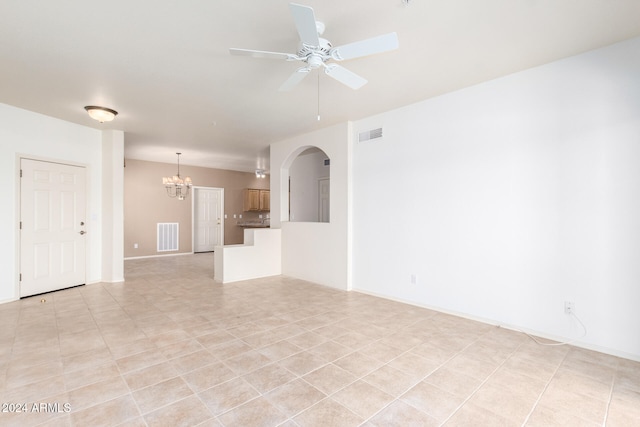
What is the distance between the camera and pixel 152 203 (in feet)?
27.9

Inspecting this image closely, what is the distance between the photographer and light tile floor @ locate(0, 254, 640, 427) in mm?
1877

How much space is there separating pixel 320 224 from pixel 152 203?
5.72 metres

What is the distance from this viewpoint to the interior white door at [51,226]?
14.6 ft

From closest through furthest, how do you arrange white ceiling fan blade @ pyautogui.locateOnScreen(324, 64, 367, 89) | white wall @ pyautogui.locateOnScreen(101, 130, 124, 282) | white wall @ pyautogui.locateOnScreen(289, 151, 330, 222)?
white ceiling fan blade @ pyautogui.locateOnScreen(324, 64, 367, 89)
white wall @ pyautogui.locateOnScreen(101, 130, 124, 282)
white wall @ pyautogui.locateOnScreen(289, 151, 330, 222)

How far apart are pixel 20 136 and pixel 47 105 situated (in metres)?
0.70

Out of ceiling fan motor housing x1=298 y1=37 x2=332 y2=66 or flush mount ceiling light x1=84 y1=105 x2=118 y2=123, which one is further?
flush mount ceiling light x1=84 y1=105 x2=118 y2=123

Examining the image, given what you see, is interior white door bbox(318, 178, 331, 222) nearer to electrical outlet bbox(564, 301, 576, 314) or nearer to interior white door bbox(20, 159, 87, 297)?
interior white door bbox(20, 159, 87, 297)

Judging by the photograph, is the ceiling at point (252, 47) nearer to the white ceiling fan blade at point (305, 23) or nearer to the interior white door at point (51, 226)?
the white ceiling fan blade at point (305, 23)

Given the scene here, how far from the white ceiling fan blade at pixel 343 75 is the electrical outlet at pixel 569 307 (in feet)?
9.53

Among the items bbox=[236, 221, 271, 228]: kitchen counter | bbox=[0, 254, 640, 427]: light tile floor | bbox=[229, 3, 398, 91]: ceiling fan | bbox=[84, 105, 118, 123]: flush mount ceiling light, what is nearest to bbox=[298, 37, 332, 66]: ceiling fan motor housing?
bbox=[229, 3, 398, 91]: ceiling fan

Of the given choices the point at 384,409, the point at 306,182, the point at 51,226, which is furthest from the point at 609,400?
the point at 51,226

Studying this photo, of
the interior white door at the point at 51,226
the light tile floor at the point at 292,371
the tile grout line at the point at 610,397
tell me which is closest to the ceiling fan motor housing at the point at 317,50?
the light tile floor at the point at 292,371

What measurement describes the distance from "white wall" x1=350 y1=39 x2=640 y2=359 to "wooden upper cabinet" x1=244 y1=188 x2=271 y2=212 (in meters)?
6.60

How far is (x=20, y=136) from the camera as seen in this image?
4.34m
